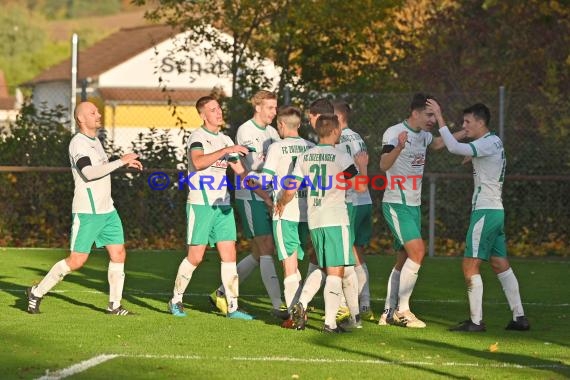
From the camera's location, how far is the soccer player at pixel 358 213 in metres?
13.0

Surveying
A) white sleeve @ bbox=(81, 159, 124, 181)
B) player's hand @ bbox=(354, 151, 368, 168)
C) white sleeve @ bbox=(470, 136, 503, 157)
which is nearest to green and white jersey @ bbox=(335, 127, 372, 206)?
player's hand @ bbox=(354, 151, 368, 168)

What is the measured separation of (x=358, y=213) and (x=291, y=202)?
1.18 m

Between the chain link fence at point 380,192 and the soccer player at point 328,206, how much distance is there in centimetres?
879

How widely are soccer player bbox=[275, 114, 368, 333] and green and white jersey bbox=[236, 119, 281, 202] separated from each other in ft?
4.48

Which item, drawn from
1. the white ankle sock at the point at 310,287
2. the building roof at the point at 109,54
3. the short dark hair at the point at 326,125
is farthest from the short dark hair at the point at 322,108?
the building roof at the point at 109,54

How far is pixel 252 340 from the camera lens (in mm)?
11242

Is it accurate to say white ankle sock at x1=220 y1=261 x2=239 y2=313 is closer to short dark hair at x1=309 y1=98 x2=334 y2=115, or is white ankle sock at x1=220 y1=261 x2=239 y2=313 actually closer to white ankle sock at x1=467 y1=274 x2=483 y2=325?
short dark hair at x1=309 y1=98 x2=334 y2=115

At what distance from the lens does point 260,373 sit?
950cm

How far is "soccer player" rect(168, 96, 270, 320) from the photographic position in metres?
12.8

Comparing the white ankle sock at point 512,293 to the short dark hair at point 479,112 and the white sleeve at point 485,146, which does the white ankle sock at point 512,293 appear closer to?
the white sleeve at point 485,146

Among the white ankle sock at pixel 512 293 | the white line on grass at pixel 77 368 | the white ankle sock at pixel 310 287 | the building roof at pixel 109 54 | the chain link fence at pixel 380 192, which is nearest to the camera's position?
the white line on grass at pixel 77 368

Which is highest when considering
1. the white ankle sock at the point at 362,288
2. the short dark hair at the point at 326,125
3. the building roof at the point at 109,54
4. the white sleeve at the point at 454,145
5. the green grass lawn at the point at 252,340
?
the building roof at the point at 109,54

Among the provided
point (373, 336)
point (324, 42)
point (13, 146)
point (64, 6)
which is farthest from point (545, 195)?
point (64, 6)

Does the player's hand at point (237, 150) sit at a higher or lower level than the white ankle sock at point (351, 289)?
higher
